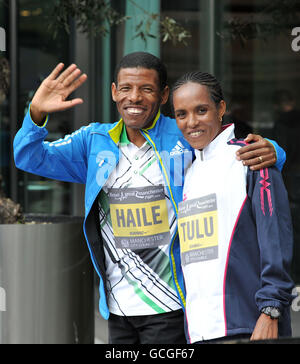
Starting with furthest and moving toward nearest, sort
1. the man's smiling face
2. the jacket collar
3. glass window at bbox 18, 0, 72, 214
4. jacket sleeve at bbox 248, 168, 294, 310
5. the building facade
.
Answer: glass window at bbox 18, 0, 72, 214
the building facade
the jacket collar
the man's smiling face
jacket sleeve at bbox 248, 168, 294, 310

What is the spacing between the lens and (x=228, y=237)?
6.86 feet

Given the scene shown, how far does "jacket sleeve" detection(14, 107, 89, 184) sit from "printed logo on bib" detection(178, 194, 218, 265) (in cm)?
66

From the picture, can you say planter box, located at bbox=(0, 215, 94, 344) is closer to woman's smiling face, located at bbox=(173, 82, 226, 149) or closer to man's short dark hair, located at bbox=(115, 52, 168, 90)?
man's short dark hair, located at bbox=(115, 52, 168, 90)

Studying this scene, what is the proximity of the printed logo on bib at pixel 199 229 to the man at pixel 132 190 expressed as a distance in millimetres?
237

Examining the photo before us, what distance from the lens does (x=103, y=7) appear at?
14.3 ft

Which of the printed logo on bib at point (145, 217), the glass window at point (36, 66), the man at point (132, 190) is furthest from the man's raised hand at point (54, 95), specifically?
the glass window at point (36, 66)

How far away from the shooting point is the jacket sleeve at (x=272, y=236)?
1988mm

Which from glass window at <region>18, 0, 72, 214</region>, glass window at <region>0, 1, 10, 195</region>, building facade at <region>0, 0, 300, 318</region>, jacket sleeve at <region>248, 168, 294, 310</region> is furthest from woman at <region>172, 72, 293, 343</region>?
glass window at <region>18, 0, 72, 214</region>

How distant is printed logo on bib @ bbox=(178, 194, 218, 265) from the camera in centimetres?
212

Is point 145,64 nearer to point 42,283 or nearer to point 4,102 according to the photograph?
point 42,283

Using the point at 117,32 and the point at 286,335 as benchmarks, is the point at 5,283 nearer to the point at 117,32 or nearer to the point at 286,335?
the point at 286,335

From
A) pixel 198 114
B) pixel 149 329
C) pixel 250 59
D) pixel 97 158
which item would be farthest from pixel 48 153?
pixel 250 59

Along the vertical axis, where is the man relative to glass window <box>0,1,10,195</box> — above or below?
below

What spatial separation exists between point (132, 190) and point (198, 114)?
1.55 feet
